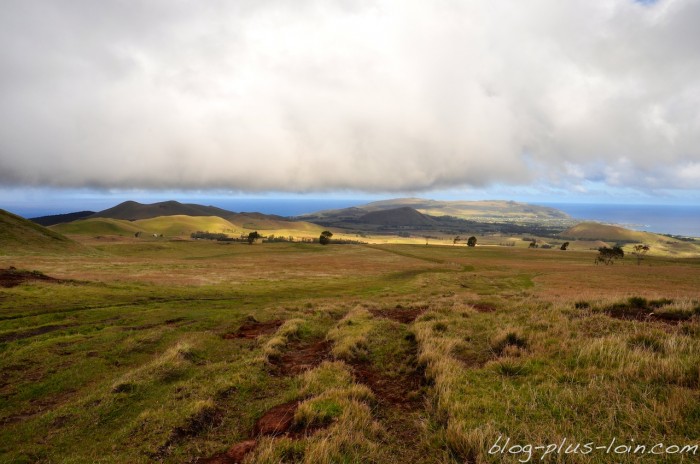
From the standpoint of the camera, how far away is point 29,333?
21.0m

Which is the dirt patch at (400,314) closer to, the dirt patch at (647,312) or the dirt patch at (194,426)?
the dirt patch at (647,312)

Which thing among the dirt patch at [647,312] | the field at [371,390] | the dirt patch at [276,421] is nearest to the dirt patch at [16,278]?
the field at [371,390]

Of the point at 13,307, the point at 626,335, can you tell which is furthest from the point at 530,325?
the point at 13,307

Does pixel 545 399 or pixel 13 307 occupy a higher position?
pixel 545 399

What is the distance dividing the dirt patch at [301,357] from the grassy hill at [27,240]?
283 feet

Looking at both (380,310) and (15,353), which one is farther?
(380,310)

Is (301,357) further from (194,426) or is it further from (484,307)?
(484,307)

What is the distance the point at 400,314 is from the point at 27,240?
327 ft

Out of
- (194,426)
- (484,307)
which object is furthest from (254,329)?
A: (484,307)

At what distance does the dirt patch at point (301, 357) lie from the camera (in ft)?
46.3

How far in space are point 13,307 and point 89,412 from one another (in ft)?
79.0

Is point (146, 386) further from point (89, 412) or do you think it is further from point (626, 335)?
point (626, 335)

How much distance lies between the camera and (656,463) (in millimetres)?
5734

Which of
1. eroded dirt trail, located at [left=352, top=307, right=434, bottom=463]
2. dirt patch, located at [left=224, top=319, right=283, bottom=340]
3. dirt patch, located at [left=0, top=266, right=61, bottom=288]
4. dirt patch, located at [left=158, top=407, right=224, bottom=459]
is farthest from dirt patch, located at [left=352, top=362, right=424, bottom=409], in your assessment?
dirt patch, located at [left=0, top=266, right=61, bottom=288]
